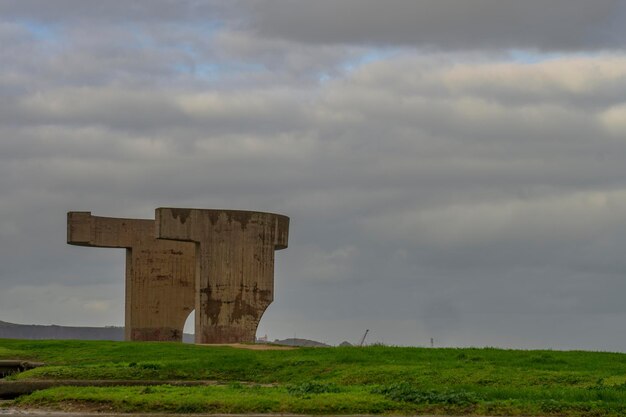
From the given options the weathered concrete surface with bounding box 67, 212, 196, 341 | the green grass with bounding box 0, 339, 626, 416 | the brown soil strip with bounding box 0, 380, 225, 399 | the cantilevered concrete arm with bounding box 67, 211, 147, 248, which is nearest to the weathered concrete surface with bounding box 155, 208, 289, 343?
the cantilevered concrete arm with bounding box 67, 211, 147, 248

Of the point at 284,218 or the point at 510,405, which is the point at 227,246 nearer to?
Answer: the point at 284,218

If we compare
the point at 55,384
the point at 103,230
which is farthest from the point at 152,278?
the point at 55,384

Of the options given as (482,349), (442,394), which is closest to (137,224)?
(482,349)

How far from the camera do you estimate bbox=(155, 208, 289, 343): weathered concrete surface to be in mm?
39750

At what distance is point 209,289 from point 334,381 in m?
19.3

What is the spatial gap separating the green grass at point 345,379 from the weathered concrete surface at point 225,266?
9.71 meters

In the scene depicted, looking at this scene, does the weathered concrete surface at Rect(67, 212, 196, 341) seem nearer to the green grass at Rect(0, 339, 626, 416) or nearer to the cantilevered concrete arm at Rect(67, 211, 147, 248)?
the cantilevered concrete arm at Rect(67, 211, 147, 248)

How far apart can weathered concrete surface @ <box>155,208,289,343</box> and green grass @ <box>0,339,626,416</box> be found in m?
9.71

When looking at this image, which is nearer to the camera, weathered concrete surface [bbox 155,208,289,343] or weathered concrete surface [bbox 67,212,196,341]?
weathered concrete surface [bbox 155,208,289,343]

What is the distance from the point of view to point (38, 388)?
2075cm

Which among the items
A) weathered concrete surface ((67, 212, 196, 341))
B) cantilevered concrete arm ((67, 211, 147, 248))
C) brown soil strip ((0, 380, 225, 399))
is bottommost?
brown soil strip ((0, 380, 225, 399))

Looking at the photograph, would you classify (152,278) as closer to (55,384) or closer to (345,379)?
(55,384)

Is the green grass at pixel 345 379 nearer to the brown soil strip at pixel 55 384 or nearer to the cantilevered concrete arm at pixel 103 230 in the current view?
the brown soil strip at pixel 55 384

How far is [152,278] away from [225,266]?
256 inches
